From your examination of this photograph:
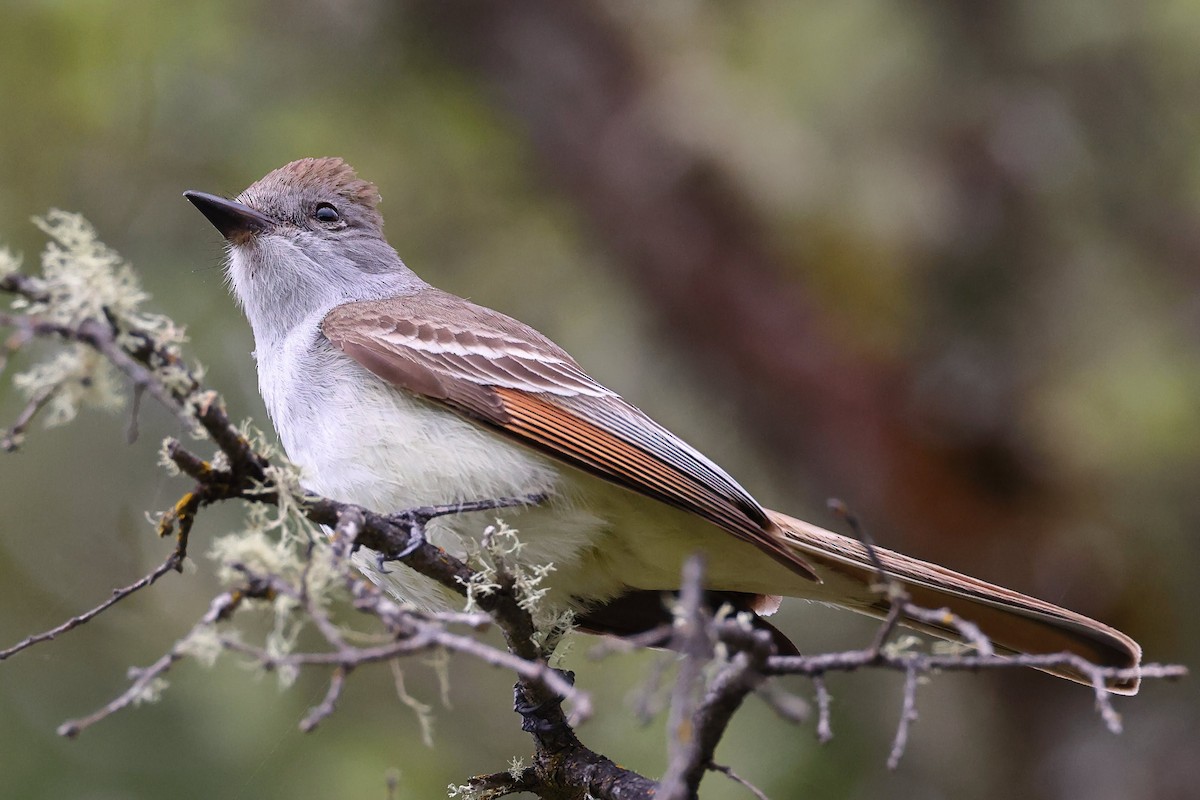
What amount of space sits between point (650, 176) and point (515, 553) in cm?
419

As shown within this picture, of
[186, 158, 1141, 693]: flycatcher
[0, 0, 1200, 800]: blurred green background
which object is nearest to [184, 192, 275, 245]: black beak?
[186, 158, 1141, 693]: flycatcher

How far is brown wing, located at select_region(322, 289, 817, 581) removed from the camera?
3.98m

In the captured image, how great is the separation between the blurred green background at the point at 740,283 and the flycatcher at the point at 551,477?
2.13 metres

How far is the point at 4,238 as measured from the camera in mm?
7094

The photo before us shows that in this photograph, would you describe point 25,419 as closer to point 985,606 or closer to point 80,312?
point 80,312

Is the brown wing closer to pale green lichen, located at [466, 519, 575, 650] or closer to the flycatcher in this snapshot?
the flycatcher

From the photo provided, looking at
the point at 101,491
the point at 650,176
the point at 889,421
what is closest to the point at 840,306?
the point at 889,421

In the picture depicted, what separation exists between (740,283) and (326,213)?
2854 mm

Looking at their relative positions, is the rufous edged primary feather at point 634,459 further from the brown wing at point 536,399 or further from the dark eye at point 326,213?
the dark eye at point 326,213

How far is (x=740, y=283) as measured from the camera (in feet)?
24.4

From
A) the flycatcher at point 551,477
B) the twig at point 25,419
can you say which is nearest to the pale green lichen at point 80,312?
the twig at point 25,419

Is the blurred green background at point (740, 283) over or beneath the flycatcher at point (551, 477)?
over

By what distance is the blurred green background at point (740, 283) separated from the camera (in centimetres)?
660

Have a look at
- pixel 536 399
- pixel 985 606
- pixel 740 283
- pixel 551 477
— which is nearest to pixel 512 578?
pixel 551 477
